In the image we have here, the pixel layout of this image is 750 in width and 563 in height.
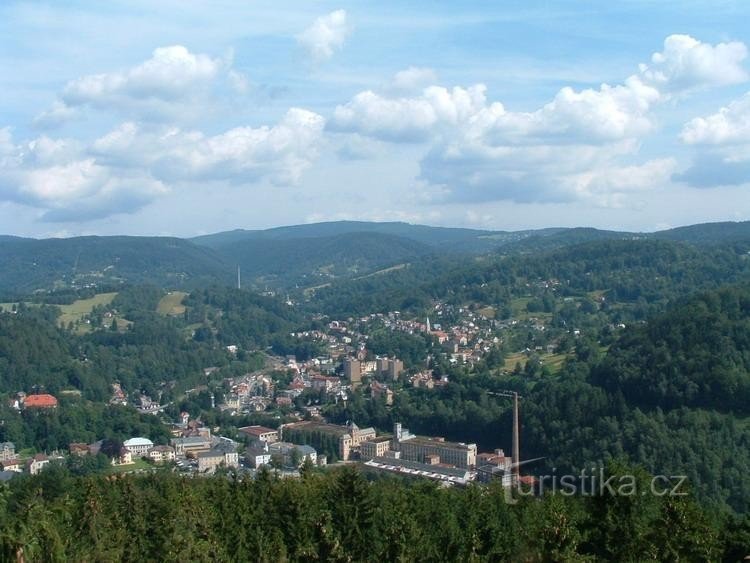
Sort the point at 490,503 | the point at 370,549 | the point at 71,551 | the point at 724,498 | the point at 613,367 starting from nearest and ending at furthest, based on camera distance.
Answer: the point at 71,551 < the point at 370,549 < the point at 490,503 < the point at 724,498 < the point at 613,367

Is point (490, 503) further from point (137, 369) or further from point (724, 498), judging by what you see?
point (137, 369)

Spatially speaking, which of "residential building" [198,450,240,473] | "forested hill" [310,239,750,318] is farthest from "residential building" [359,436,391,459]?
"forested hill" [310,239,750,318]

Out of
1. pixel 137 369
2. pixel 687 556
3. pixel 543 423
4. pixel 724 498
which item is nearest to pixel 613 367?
pixel 543 423

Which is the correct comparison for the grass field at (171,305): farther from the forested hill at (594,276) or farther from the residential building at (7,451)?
the residential building at (7,451)

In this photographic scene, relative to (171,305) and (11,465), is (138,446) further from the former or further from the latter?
(171,305)

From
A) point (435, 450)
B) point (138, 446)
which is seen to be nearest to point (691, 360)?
point (435, 450)

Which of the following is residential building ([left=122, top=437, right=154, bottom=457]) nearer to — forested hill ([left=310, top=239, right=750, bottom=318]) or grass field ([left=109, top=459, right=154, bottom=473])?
grass field ([left=109, top=459, right=154, bottom=473])

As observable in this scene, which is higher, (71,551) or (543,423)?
(71,551)
